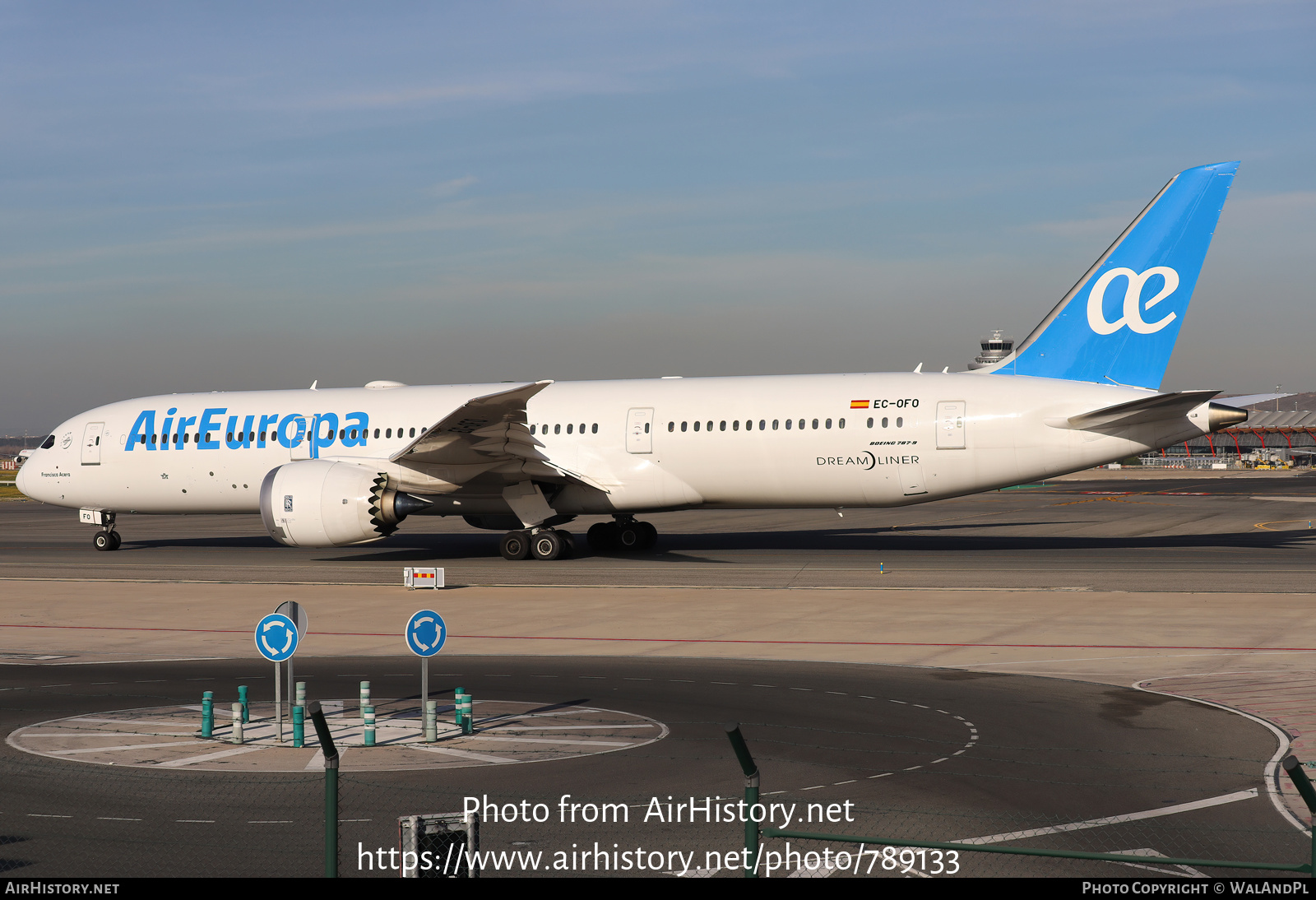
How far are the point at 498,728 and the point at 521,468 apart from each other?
1760 cm

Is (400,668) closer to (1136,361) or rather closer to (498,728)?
(498,728)

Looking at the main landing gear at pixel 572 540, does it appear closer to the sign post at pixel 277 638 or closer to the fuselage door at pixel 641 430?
the fuselage door at pixel 641 430

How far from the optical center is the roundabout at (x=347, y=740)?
1080cm

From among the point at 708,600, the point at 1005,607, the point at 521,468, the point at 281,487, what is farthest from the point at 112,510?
the point at 1005,607

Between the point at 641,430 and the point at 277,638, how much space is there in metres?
19.3

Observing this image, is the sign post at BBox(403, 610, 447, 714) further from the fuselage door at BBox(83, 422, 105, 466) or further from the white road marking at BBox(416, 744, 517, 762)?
the fuselage door at BBox(83, 422, 105, 466)

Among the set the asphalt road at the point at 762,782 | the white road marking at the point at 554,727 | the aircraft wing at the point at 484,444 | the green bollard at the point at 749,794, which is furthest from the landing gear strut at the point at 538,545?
the green bollard at the point at 749,794

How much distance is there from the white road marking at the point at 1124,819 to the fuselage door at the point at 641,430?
70.2 feet

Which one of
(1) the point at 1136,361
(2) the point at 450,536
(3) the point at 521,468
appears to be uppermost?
(1) the point at 1136,361

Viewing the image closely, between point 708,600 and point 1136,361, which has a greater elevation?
point 1136,361

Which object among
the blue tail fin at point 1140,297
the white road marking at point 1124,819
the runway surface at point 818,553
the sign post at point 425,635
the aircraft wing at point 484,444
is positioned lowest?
the runway surface at point 818,553
